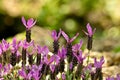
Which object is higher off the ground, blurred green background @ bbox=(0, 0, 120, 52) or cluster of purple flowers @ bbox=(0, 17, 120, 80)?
cluster of purple flowers @ bbox=(0, 17, 120, 80)

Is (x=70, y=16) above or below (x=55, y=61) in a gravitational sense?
below

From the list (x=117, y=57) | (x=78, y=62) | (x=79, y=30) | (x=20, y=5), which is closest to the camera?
(x=78, y=62)

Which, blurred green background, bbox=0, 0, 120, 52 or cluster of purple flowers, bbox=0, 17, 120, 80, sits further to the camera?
blurred green background, bbox=0, 0, 120, 52

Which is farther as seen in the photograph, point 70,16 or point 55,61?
point 70,16

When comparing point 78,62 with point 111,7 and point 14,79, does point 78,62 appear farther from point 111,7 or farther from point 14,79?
point 111,7

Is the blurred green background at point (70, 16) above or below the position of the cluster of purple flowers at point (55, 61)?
below

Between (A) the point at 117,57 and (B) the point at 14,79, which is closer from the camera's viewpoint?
(B) the point at 14,79

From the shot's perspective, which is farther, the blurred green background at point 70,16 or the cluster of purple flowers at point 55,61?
the blurred green background at point 70,16

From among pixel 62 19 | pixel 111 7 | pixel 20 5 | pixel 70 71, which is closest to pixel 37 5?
pixel 20 5
